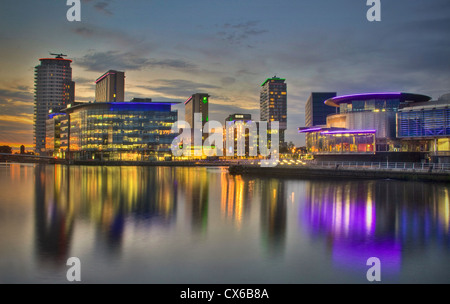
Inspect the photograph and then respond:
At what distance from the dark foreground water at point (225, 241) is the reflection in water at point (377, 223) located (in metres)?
0.06

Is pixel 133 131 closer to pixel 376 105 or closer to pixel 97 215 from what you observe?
pixel 376 105

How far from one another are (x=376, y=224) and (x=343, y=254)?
7.51 m

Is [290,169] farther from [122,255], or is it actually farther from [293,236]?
[122,255]

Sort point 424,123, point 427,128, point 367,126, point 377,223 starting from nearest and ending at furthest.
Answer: point 377,223 < point 427,128 < point 424,123 < point 367,126

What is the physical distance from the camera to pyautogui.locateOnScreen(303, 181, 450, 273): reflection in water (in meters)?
15.4

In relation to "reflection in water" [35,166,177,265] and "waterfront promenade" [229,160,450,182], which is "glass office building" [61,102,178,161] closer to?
"waterfront promenade" [229,160,450,182]

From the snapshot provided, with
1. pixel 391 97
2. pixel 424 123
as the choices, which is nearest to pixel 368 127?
pixel 391 97

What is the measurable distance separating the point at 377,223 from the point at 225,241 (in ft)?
33.2

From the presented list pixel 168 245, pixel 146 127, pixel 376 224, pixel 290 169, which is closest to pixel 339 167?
pixel 290 169

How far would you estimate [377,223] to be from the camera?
21781 millimetres

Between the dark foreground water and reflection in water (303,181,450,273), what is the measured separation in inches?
2.5

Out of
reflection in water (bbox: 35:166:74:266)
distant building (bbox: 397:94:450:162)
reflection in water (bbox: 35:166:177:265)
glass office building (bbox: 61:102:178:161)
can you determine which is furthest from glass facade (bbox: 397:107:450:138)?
glass office building (bbox: 61:102:178:161)

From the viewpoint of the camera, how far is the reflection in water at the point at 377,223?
606 inches

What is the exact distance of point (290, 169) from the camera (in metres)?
68.5
